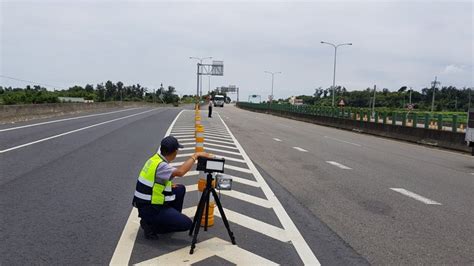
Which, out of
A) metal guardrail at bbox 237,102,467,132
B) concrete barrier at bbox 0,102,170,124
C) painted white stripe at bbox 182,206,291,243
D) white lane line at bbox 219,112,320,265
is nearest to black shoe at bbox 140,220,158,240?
painted white stripe at bbox 182,206,291,243

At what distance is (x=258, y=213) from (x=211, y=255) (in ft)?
7.04

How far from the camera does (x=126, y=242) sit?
5.72 metres

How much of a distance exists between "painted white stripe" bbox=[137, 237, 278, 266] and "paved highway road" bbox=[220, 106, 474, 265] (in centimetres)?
137

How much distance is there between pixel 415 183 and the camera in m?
11.0

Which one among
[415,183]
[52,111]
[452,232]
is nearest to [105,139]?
[415,183]

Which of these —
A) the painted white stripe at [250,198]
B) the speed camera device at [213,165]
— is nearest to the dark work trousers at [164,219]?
the speed camera device at [213,165]

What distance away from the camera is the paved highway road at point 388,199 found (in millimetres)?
5976

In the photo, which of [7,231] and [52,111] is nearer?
[7,231]

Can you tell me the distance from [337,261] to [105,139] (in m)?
14.3

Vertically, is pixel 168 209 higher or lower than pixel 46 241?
higher

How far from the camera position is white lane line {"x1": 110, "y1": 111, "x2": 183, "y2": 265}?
5118 mm

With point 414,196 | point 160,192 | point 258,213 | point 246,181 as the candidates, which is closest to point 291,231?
point 258,213

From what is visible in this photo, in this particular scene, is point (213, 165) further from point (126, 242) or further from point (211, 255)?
point (126, 242)

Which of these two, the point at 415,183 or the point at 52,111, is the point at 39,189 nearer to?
the point at 415,183
